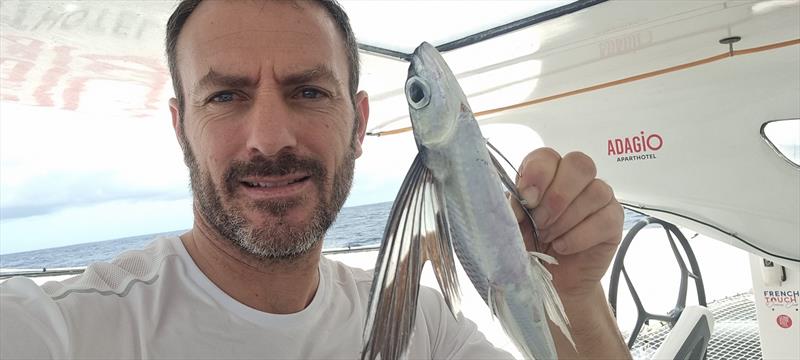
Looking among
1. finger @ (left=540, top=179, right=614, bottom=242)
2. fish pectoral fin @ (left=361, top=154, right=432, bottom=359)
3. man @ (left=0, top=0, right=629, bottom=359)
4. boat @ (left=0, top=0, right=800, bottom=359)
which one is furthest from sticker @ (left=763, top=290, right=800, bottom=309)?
fish pectoral fin @ (left=361, top=154, right=432, bottom=359)

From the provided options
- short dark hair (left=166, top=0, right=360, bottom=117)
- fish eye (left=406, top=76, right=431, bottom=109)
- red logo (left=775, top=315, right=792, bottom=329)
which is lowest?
red logo (left=775, top=315, right=792, bottom=329)

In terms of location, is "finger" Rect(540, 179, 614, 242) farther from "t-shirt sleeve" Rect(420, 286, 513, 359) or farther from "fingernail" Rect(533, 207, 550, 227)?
"t-shirt sleeve" Rect(420, 286, 513, 359)

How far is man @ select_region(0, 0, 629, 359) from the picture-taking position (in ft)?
3.45

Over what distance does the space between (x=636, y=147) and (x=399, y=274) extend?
10.6ft

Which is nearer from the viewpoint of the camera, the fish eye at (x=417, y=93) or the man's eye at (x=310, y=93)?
the fish eye at (x=417, y=93)

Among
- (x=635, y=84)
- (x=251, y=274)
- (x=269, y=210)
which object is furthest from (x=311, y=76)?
(x=635, y=84)

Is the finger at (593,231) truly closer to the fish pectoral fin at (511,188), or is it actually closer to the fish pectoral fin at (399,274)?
the fish pectoral fin at (511,188)

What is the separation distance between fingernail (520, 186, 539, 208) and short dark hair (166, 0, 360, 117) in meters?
0.71

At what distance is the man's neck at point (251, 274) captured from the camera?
1283 mm

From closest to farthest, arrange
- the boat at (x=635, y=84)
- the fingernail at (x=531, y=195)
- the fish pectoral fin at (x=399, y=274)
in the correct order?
the fish pectoral fin at (x=399, y=274) < the fingernail at (x=531, y=195) < the boat at (x=635, y=84)

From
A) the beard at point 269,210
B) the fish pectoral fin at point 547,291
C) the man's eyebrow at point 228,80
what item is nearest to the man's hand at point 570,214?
the fish pectoral fin at point 547,291

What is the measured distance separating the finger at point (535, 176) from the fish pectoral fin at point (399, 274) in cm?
22

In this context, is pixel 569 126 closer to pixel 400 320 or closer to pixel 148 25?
pixel 148 25

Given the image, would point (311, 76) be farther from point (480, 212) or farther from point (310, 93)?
point (480, 212)
